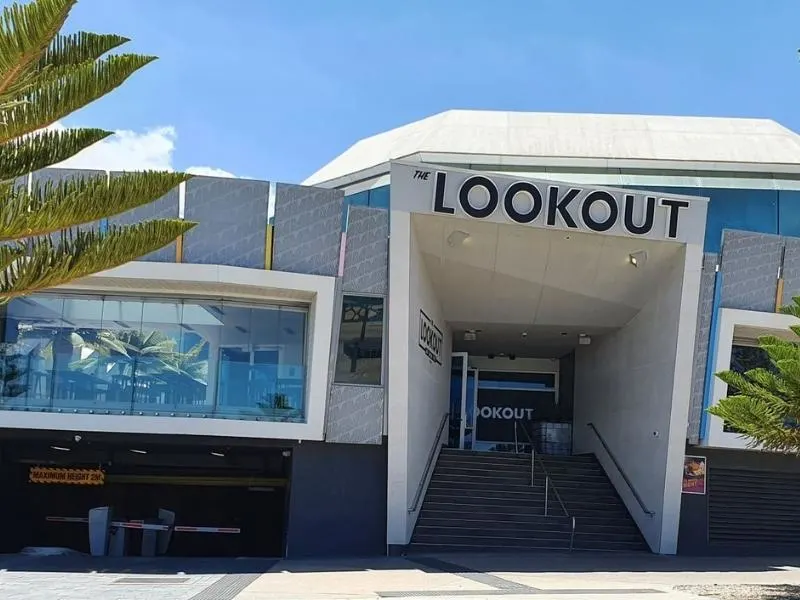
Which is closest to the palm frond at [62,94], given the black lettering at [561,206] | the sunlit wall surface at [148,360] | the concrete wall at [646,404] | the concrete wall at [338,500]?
the sunlit wall surface at [148,360]

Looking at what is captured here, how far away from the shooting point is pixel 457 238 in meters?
15.6

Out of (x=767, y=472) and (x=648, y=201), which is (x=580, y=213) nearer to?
(x=648, y=201)

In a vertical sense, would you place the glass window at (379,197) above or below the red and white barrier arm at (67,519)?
above

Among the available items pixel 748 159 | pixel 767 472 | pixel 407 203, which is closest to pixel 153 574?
pixel 407 203

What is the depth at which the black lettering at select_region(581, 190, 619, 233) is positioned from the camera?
15195mm

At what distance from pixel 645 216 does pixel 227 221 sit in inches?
291

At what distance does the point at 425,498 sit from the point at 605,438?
4943mm

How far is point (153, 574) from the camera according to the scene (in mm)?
11945

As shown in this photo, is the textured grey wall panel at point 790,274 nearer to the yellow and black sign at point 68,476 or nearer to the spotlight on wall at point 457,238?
the spotlight on wall at point 457,238

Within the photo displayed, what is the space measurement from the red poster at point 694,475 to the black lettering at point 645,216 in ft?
15.1

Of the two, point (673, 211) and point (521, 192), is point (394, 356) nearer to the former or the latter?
point (521, 192)

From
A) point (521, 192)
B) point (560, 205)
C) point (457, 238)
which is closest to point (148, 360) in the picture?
point (457, 238)

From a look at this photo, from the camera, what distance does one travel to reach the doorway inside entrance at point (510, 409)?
2302 cm

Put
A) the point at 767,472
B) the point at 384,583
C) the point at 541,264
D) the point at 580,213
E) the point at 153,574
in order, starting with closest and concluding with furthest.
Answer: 1. the point at 384,583
2. the point at 153,574
3. the point at 580,213
4. the point at 541,264
5. the point at 767,472
